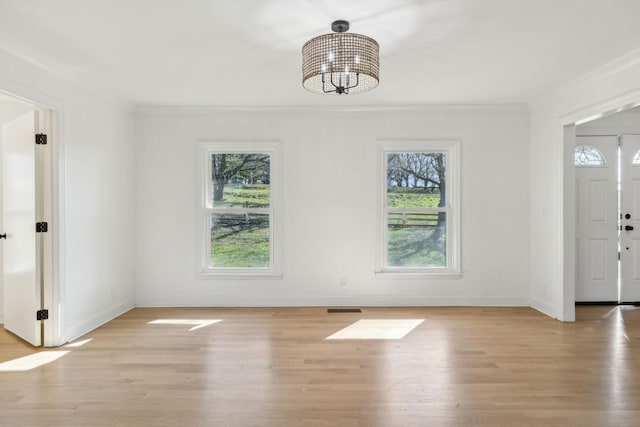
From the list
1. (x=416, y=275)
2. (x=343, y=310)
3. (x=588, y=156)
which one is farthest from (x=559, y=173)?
(x=343, y=310)

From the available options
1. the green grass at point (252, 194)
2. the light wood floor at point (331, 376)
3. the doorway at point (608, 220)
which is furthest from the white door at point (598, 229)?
the green grass at point (252, 194)

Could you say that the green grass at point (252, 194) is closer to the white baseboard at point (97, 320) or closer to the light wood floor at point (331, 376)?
the light wood floor at point (331, 376)

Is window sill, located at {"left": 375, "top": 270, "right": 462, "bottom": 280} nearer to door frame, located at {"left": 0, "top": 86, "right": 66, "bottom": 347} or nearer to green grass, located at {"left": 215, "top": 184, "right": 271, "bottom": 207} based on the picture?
green grass, located at {"left": 215, "top": 184, "right": 271, "bottom": 207}

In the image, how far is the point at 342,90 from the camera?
280 centimetres

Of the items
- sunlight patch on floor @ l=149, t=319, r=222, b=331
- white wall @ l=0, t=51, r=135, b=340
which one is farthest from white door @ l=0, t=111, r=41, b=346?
sunlight patch on floor @ l=149, t=319, r=222, b=331

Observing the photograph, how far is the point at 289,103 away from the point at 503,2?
2.78 m

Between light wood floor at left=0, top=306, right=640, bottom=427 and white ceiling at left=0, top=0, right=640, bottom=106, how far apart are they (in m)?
2.49

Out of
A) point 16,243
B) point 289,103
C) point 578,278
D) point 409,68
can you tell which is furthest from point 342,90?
point 578,278

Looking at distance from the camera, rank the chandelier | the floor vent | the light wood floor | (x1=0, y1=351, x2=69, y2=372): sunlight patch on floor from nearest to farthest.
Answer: the light wood floor, the chandelier, (x1=0, y1=351, x2=69, y2=372): sunlight patch on floor, the floor vent

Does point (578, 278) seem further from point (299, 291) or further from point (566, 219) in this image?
point (299, 291)

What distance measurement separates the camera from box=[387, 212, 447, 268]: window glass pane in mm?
5066

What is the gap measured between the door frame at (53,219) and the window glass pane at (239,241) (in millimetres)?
1809

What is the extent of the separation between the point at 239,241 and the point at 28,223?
7.29 ft

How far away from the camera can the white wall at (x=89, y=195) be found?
3508 millimetres
